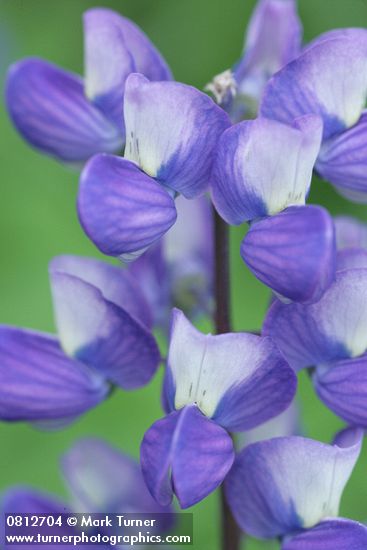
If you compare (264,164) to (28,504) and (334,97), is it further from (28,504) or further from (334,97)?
(28,504)

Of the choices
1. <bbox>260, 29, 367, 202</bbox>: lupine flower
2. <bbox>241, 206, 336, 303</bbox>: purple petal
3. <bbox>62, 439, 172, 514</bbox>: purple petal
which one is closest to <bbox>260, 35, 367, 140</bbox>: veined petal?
<bbox>260, 29, 367, 202</bbox>: lupine flower

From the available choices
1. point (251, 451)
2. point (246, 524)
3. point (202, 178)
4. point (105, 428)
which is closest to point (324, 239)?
point (202, 178)

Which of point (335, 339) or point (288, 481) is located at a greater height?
point (335, 339)

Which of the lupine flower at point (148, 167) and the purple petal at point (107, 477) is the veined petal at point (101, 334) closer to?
the lupine flower at point (148, 167)

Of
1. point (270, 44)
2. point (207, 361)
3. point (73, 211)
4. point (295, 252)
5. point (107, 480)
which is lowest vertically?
point (73, 211)

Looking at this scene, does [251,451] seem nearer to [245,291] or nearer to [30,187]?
[245,291]

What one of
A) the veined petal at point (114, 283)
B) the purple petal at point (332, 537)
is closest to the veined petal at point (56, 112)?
the veined petal at point (114, 283)

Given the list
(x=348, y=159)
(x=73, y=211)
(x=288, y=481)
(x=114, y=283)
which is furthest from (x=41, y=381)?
(x=73, y=211)
